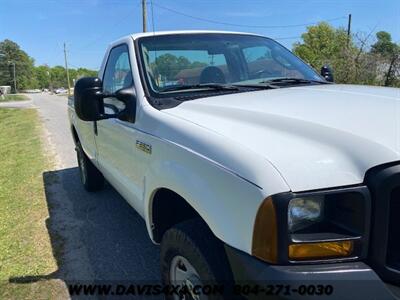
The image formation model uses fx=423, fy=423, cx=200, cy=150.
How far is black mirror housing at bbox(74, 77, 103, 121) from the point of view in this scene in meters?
2.79

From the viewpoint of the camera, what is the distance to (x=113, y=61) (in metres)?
4.13

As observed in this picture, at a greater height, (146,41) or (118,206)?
(146,41)

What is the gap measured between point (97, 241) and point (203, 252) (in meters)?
2.50

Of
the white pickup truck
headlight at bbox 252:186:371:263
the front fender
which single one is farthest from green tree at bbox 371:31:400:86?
headlight at bbox 252:186:371:263

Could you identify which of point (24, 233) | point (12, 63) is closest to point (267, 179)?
point (24, 233)

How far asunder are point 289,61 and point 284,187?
2419 mm

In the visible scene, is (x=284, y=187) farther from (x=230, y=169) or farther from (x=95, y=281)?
(x=95, y=281)

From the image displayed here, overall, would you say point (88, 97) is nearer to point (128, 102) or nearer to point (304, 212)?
point (128, 102)

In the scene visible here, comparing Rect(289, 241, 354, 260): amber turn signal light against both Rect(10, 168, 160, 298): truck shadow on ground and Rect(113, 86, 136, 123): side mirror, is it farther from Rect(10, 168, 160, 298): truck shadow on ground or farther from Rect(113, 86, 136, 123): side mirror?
Rect(10, 168, 160, 298): truck shadow on ground

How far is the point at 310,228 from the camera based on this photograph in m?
1.74


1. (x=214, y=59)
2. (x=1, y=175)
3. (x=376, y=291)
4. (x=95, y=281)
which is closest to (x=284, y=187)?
(x=376, y=291)

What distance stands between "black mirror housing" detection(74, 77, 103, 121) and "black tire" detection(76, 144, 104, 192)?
9.24ft

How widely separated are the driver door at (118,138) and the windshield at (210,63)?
0.78 ft

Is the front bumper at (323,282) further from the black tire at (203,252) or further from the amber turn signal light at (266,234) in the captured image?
the black tire at (203,252)
